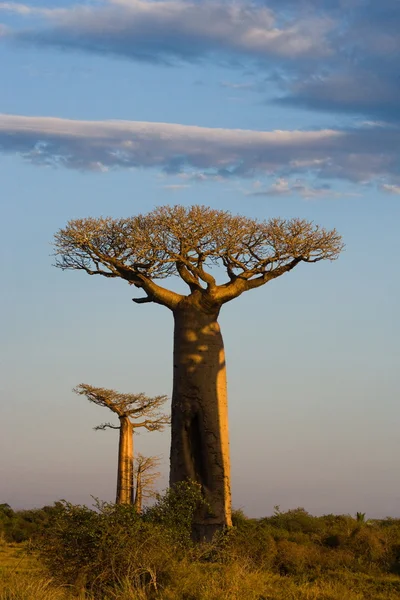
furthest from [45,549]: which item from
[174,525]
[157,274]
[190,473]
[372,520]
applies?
[372,520]

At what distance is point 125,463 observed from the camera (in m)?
23.3

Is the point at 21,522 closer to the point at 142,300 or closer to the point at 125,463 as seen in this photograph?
the point at 125,463

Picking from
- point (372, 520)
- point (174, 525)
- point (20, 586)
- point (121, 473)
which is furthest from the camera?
point (121, 473)

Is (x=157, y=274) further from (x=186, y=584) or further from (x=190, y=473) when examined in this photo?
(x=186, y=584)

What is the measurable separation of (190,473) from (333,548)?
8.96 ft

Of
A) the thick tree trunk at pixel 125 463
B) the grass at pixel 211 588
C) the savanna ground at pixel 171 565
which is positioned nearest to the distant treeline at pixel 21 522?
the thick tree trunk at pixel 125 463

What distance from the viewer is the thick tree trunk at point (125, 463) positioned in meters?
22.8

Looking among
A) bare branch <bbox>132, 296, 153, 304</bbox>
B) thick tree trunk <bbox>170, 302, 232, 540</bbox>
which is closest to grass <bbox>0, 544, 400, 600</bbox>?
thick tree trunk <bbox>170, 302, 232, 540</bbox>

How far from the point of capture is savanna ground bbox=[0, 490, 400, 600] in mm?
10180

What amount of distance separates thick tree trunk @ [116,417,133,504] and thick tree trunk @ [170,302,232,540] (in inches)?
258

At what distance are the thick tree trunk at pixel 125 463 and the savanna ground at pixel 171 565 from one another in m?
7.77

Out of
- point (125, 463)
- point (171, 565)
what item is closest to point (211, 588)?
point (171, 565)

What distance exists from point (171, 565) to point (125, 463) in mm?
12808

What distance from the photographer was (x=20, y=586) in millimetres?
9977
